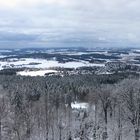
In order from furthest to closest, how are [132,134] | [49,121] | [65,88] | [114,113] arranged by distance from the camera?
[65,88]
[114,113]
[49,121]
[132,134]

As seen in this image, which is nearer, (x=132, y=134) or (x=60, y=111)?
(x=132, y=134)

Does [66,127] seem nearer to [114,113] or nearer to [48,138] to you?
[48,138]

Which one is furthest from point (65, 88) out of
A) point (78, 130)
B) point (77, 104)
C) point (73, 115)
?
point (78, 130)

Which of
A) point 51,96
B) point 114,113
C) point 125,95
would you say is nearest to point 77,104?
point 51,96

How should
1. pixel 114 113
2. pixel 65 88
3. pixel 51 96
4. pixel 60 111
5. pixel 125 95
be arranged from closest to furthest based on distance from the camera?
pixel 125 95, pixel 114 113, pixel 60 111, pixel 51 96, pixel 65 88

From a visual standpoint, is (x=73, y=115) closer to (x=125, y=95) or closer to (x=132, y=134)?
(x=132, y=134)

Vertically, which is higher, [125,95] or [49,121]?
[125,95]

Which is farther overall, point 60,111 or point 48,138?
point 60,111

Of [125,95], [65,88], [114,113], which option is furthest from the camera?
[65,88]

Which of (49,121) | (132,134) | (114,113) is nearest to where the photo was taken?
(132,134)
